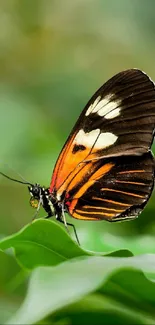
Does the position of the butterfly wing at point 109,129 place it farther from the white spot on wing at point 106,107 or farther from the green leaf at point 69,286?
the green leaf at point 69,286

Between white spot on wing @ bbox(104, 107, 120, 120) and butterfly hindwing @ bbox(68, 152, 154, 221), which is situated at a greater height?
white spot on wing @ bbox(104, 107, 120, 120)

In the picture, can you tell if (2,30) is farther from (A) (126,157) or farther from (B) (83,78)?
(A) (126,157)

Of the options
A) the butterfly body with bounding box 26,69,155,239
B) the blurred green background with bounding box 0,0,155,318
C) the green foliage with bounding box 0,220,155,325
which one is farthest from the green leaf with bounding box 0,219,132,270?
the blurred green background with bounding box 0,0,155,318

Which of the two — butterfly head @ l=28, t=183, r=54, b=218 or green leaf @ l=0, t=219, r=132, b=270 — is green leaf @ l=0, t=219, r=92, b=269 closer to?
green leaf @ l=0, t=219, r=132, b=270

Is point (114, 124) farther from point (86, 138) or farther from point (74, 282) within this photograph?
point (74, 282)

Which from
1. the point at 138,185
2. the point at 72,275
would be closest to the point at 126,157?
the point at 138,185
